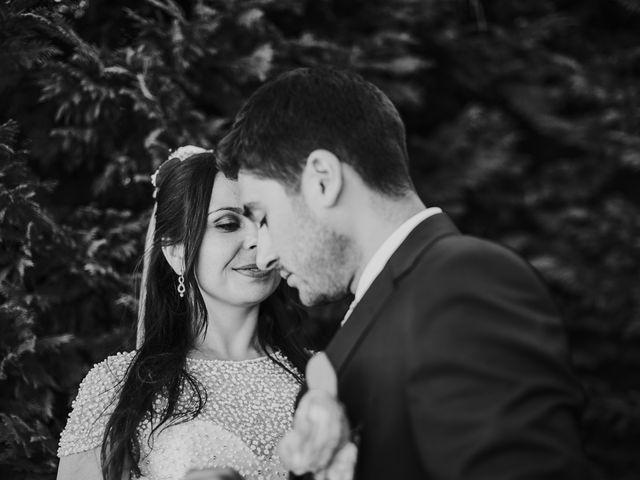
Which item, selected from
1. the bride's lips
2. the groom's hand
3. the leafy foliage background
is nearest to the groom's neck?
the groom's hand

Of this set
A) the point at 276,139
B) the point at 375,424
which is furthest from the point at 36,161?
the point at 375,424

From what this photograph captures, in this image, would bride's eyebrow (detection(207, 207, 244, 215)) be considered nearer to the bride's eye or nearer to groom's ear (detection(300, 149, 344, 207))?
the bride's eye

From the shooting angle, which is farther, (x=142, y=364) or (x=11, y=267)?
(x=11, y=267)

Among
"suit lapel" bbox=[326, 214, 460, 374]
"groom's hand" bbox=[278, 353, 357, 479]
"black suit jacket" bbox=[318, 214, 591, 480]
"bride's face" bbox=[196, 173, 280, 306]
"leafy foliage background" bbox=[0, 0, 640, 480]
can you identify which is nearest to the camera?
"black suit jacket" bbox=[318, 214, 591, 480]

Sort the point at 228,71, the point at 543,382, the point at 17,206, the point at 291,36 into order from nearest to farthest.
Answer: the point at 543,382 < the point at 17,206 < the point at 228,71 < the point at 291,36

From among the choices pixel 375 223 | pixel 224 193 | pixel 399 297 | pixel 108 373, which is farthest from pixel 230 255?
pixel 399 297

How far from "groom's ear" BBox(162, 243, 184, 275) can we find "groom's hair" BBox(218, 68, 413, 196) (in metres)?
1.27

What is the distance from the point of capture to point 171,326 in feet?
10.2

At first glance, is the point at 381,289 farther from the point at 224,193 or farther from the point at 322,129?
the point at 224,193

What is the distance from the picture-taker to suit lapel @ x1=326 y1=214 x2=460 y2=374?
Result: 64.6 inches

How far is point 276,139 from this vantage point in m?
1.77

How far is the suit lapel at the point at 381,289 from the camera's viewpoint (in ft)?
5.38

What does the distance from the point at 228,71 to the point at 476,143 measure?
204cm

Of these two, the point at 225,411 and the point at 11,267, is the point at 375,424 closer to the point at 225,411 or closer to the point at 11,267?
the point at 225,411
